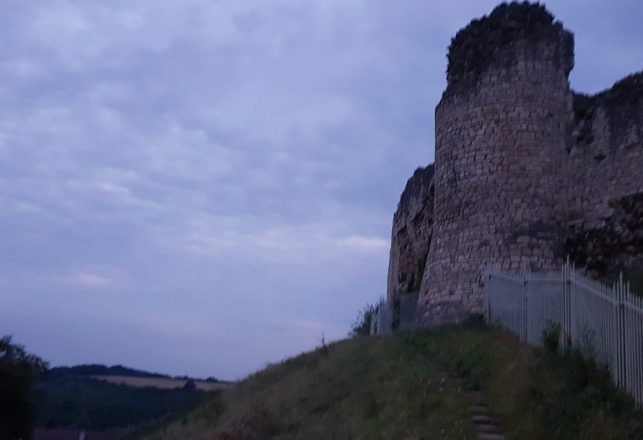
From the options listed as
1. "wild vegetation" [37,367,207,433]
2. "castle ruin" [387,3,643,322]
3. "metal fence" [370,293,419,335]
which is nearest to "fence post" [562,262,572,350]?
"castle ruin" [387,3,643,322]

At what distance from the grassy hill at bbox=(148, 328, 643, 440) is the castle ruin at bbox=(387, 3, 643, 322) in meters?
2.28

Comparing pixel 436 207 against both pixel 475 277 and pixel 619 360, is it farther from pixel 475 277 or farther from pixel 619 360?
pixel 619 360

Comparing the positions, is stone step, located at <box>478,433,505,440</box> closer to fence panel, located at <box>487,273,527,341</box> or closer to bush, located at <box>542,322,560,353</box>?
bush, located at <box>542,322,560,353</box>

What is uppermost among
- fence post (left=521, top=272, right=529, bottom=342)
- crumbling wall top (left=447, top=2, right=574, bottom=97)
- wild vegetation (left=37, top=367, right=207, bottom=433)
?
crumbling wall top (left=447, top=2, right=574, bottom=97)

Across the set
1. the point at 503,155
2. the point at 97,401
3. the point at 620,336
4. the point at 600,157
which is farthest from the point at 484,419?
the point at 97,401

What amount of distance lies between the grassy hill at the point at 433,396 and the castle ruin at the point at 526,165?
7.47 feet

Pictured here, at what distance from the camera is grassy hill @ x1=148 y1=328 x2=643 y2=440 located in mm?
9680

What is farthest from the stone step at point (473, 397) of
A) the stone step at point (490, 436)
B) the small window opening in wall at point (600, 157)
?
the small window opening in wall at point (600, 157)

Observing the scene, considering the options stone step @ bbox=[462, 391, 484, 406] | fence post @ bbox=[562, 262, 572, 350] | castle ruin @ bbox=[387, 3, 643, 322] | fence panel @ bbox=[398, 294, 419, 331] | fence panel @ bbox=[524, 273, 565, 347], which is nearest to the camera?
stone step @ bbox=[462, 391, 484, 406]

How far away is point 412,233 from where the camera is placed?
2430 centimetres

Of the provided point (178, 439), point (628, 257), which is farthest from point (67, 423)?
point (628, 257)

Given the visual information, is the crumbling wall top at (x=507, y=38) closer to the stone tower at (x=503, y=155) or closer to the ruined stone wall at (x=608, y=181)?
the stone tower at (x=503, y=155)

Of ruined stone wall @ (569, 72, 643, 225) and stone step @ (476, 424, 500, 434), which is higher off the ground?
ruined stone wall @ (569, 72, 643, 225)

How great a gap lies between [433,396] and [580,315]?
225 cm
